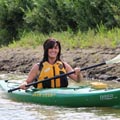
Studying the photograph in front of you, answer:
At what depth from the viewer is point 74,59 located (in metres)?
13.2

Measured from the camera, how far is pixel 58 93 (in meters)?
8.61

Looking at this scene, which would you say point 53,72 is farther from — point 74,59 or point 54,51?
point 74,59

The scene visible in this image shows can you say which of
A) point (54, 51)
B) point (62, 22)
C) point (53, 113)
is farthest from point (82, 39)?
point (53, 113)

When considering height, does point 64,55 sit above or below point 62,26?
below

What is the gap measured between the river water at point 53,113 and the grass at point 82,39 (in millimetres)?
4854

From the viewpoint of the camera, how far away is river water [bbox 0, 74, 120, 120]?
25.7 feet

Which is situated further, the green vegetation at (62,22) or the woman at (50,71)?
the green vegetation at (62,22)

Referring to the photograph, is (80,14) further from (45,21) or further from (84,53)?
(84,53)

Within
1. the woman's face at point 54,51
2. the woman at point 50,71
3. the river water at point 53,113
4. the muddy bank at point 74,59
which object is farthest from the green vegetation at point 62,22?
the river water at point 53,113

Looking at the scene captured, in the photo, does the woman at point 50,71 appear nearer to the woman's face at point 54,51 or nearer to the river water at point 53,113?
the woman's face at point 54,51

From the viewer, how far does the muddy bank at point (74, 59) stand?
1202 centimetres

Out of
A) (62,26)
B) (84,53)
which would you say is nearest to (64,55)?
(84,53)

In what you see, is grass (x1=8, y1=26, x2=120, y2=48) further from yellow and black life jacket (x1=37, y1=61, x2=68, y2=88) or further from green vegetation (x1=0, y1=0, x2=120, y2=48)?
yellow and black life jacket (x1=37, y1=61, x2=68, y2=88)

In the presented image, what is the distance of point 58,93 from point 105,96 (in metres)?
0.83
